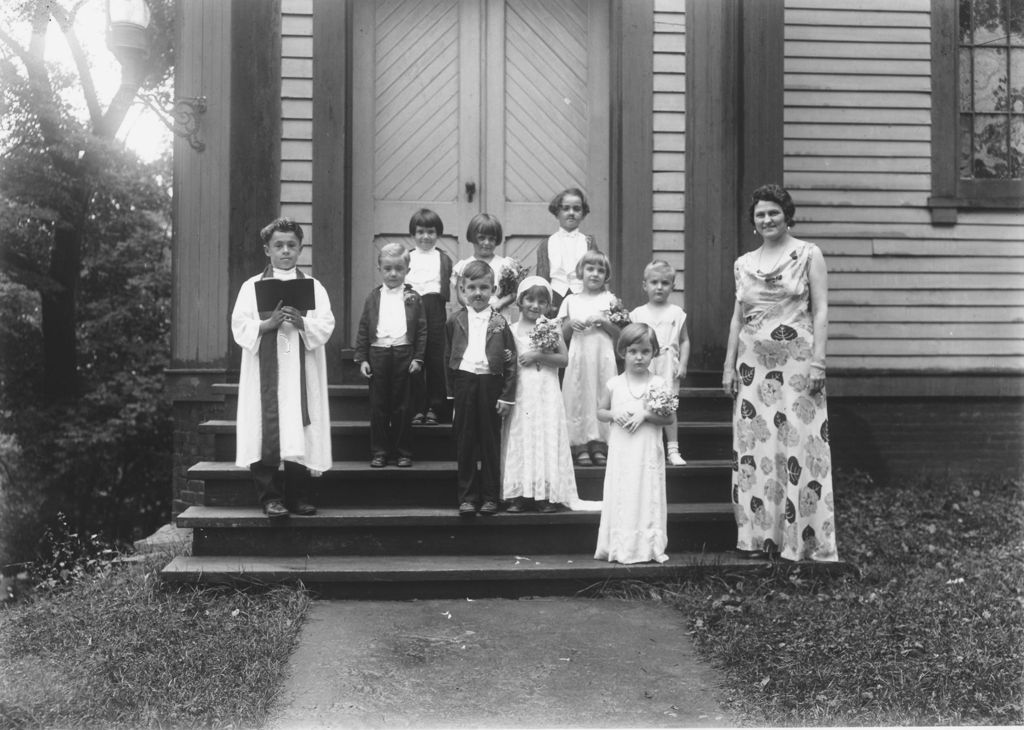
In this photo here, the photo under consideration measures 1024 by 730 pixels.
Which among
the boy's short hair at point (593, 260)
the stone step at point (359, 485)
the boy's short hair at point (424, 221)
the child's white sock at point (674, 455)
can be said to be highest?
the boy's short hair at point (424, 221)

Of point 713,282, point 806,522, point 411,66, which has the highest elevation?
point 411,66

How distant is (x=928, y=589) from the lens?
488cm

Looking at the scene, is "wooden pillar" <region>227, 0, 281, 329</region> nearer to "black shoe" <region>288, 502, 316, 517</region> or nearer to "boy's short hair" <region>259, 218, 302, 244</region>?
"boy's short hair" <region>259, 218, 302, 244</region>

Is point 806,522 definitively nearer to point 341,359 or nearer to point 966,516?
point 966,516

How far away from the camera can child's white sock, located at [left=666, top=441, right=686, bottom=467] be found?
18.5ft

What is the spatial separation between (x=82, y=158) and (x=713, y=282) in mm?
10836

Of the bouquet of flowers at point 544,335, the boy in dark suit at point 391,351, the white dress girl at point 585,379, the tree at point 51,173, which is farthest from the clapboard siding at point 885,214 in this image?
the tree at point 51,173

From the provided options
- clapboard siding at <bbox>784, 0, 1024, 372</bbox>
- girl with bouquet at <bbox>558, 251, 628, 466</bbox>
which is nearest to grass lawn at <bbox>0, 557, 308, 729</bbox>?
girl with bouquet at <bbox>558, 251, 628, 466</bbox>

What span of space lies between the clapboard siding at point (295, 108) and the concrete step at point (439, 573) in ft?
7.82

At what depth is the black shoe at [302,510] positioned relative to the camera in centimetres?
511

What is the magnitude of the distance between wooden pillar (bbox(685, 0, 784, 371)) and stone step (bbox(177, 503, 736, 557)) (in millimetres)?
1591

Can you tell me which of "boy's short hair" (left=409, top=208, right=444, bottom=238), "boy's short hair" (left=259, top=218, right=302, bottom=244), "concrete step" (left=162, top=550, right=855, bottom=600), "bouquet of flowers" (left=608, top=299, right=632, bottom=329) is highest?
"boy's short hair" (left=409, top=208, right=444, bottom=238)

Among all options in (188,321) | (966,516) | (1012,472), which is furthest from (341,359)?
(1012,472)

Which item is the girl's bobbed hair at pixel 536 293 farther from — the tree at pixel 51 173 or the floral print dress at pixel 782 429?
the tree at pixel 51 173
